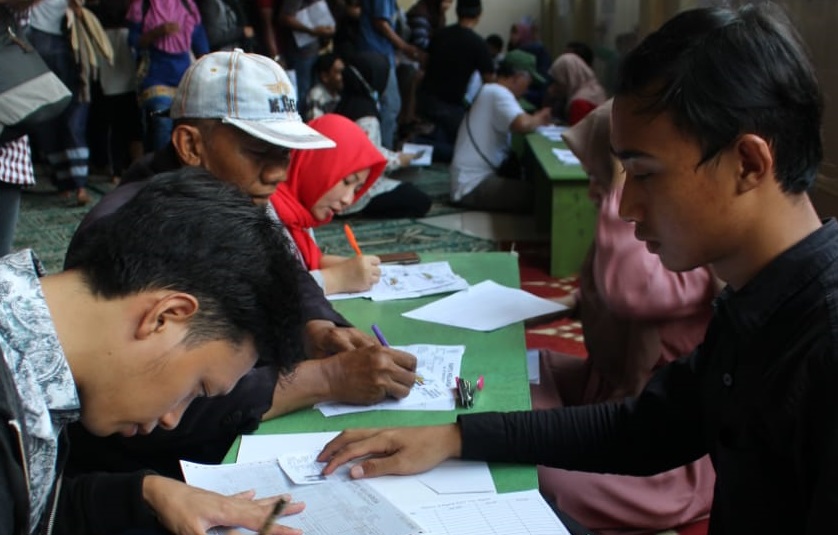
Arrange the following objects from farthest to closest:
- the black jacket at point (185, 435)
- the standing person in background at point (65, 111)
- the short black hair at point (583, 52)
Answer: the short black hair at point (583, 52) < the standing person in background at point (65, 111) < the black jacket at point (185, 435)

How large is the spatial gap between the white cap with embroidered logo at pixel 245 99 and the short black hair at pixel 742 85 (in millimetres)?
961

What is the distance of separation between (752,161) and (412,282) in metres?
1.32

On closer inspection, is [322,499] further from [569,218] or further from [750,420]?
[569,218]

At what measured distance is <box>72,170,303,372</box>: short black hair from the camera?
1.00 metres

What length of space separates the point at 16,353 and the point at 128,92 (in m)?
5.70


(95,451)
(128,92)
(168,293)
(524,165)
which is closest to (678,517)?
(95,451)

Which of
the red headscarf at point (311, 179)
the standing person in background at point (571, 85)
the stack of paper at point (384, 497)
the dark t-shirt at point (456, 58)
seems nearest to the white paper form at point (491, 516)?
the stack of paper at point (384, 497)

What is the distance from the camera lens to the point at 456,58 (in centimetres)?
728

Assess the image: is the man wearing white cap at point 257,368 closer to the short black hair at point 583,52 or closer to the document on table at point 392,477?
the document on table at point 392,477

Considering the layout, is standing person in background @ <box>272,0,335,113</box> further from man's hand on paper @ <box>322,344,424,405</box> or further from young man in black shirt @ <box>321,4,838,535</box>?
young man in black shirt @ <box>321,4,838,535</box>

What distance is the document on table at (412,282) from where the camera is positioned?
2.18m

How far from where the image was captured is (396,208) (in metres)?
5.64

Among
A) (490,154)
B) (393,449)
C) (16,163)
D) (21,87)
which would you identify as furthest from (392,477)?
(490,154)

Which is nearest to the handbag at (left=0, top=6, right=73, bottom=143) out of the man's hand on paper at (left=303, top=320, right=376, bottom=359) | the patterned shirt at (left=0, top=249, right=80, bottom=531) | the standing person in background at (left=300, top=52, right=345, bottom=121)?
the man's hand on paper at (left=303, top=320, right=376, bottom=359)
